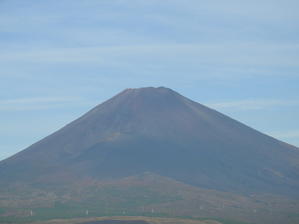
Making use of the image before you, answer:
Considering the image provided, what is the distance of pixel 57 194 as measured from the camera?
192 meters

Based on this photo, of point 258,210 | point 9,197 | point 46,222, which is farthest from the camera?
point 9,197

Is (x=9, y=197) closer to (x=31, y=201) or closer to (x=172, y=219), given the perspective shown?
(x=31, y=201)

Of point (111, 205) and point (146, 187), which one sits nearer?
point (111, 205)

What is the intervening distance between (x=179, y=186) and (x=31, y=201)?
44629 millimetres

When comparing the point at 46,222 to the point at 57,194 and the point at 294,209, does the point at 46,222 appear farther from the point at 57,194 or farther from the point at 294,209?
the point at 294,209

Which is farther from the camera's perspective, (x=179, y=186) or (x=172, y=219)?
(x=179, y=186)

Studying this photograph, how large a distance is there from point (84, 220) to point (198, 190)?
65.6 meters

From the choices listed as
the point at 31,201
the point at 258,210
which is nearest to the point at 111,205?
the point at 31,201

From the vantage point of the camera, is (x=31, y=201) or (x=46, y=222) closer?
(x=46, y=222)

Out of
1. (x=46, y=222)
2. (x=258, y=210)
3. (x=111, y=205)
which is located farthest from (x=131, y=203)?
(x=46, y=222)

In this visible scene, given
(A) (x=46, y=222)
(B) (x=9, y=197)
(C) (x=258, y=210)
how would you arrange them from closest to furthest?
(A) (x=46, y=222), (C) (x=258, y=210), (B) (x=9, y=197)

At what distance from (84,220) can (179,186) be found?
6686 cm

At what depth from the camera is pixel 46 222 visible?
444ft

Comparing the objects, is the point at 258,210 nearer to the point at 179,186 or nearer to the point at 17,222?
the point at 179,186
